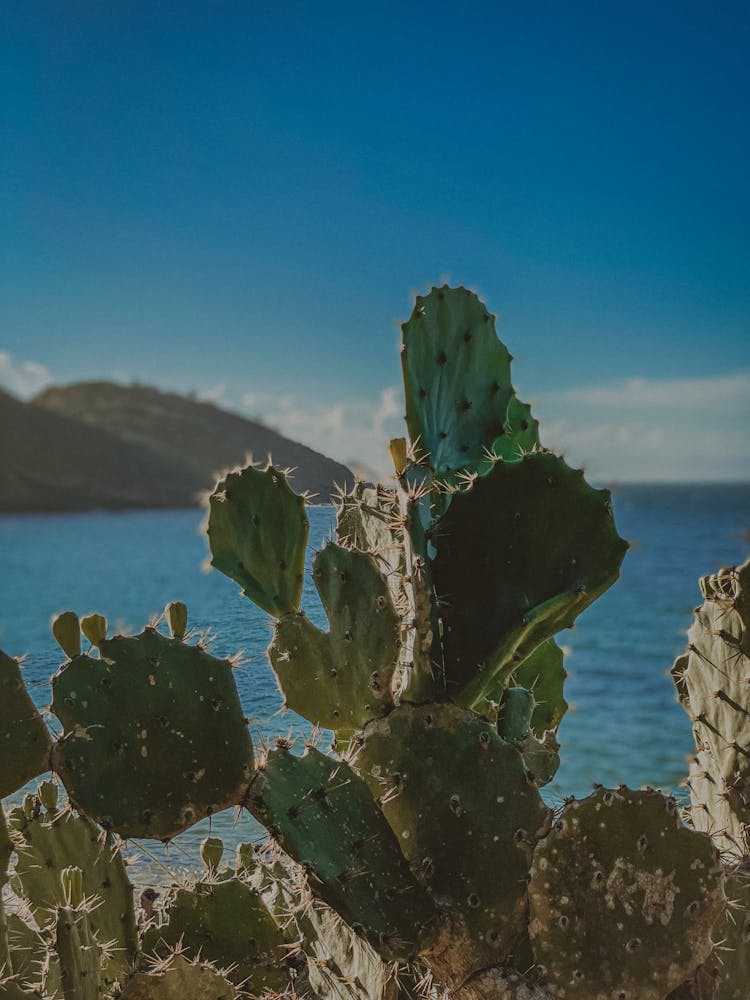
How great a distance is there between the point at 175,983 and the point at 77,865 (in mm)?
202

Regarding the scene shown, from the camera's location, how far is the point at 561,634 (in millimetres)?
11695

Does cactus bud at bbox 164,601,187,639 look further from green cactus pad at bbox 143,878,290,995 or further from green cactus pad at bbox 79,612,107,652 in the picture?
green cactus pad at bbox 143,878,290,995

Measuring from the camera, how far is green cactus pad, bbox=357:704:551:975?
1079mm

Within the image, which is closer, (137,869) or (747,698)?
(747,698)

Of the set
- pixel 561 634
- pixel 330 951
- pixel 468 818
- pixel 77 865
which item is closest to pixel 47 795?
pixel 77 865

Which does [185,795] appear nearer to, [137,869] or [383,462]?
[383,462]

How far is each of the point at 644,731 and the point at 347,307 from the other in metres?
17.1

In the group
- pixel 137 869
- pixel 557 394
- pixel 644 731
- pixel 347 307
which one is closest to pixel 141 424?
pixel 347 307

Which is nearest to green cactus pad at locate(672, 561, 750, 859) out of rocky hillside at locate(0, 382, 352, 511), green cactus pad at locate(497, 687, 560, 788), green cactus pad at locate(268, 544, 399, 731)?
green cactus pad at locate(497, 687, 560, 788)

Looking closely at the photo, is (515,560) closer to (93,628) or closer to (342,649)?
(342,649)

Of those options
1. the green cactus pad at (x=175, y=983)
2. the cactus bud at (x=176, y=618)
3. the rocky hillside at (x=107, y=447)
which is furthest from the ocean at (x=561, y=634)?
the rocky hillside at (x=107, y=447)

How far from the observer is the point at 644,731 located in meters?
9.69

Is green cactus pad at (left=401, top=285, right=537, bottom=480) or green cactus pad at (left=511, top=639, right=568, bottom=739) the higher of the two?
green cactus pad at (left=401, top=285, right=537, bottom=480)

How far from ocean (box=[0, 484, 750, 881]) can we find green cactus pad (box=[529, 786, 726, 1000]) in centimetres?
24
